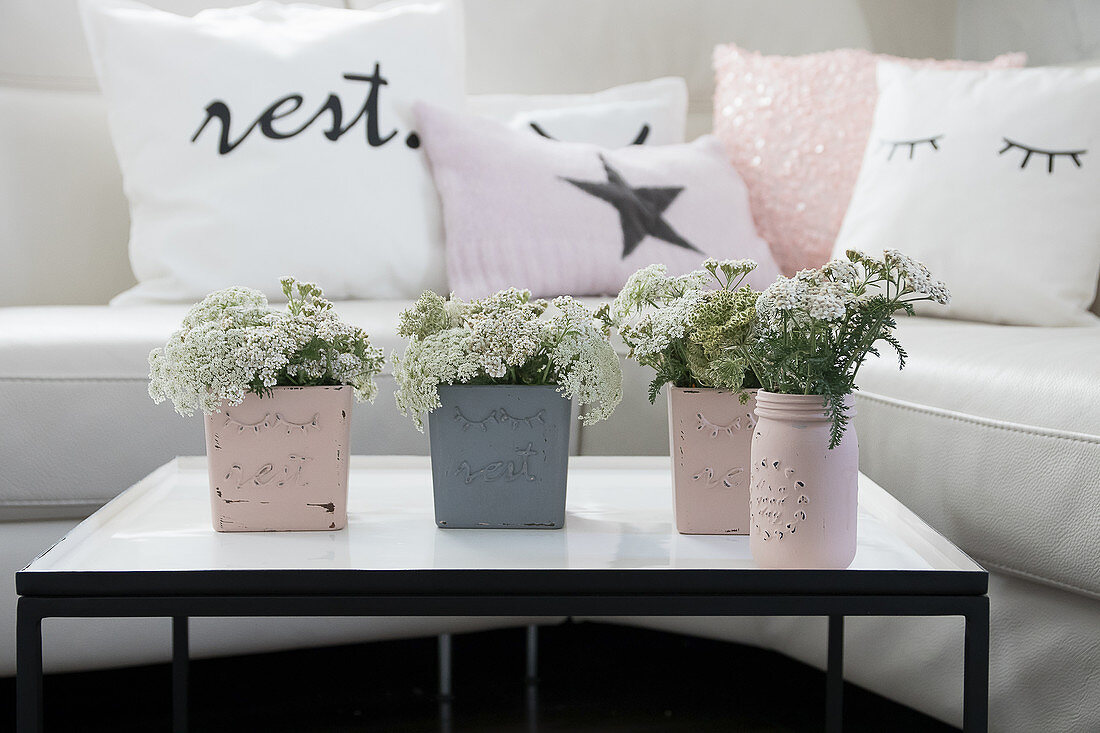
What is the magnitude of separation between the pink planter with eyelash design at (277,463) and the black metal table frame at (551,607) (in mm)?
139

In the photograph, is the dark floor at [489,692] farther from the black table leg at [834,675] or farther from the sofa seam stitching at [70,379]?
the sofa seam stitching at [70,379]

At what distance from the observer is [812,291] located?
633mm

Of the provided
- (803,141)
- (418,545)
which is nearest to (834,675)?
Answer: (418,545)

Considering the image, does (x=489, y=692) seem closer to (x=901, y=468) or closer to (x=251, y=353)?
(x=901, y=468)

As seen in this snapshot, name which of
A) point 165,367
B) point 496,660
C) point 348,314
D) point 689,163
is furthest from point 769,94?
point 165,367

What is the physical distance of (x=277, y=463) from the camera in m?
0.77

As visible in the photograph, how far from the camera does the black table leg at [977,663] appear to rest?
0.64 m

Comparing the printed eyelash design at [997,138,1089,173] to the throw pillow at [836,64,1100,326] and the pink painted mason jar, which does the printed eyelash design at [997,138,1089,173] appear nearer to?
the throw pillow at [836,64,1100,326]

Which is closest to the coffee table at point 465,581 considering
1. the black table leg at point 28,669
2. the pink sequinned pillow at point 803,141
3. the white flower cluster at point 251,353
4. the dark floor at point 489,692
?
the black table leg at point 28,669

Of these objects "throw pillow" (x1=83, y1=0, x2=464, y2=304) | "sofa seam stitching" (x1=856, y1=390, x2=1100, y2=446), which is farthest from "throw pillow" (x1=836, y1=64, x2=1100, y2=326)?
"throw pillow" (x1=83, y1=0, x2=464, y2=304)

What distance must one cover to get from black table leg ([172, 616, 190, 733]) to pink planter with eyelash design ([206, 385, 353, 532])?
24cm

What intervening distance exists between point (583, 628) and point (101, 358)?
2.54ft

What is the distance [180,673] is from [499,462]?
412mm

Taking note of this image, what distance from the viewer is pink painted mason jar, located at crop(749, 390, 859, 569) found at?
0.65 meters
